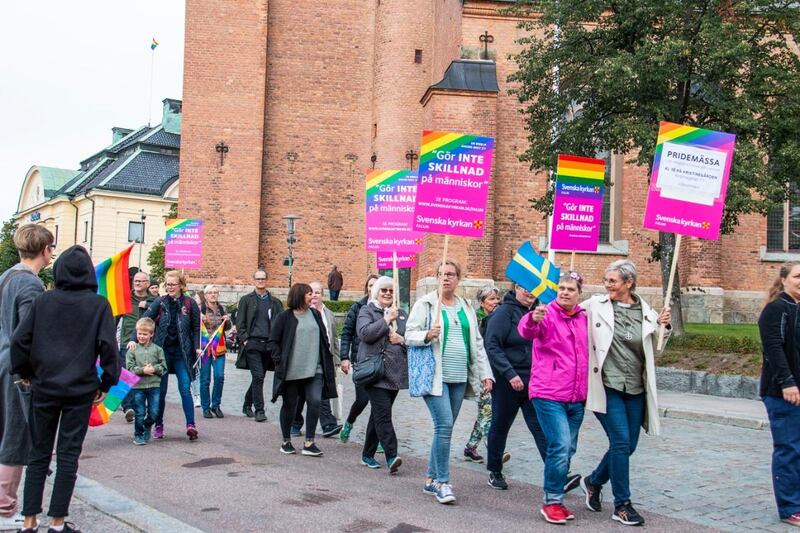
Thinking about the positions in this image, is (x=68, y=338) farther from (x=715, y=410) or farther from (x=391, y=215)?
(x=715, y=410)

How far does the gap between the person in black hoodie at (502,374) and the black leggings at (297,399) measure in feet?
7.17

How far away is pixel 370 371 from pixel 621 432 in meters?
2.56

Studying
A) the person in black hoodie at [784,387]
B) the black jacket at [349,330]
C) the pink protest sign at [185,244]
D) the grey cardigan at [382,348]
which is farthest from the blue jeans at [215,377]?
the pink protest sign at [185,244]

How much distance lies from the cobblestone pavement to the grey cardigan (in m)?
1.11

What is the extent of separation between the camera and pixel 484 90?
22.9 m

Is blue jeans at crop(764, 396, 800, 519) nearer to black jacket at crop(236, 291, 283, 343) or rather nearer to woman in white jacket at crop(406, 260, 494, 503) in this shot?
woman in white jacket at crop(406, 260, 494, 503)

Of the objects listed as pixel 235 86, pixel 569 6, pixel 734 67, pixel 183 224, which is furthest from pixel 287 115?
pixel 734 67

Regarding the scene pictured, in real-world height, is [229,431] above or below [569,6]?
below

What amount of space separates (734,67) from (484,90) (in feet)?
27.3

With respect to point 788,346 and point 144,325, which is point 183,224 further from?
point 788,346

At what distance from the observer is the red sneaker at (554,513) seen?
5941 mm

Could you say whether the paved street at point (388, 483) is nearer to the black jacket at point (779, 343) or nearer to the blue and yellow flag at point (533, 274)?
the black jacket at point (779, 343)

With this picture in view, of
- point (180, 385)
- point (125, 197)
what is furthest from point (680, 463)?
point (125, 197)

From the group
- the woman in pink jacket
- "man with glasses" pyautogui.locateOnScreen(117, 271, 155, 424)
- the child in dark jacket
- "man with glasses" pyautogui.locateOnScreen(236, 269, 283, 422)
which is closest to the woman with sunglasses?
the woman in pink jacket
